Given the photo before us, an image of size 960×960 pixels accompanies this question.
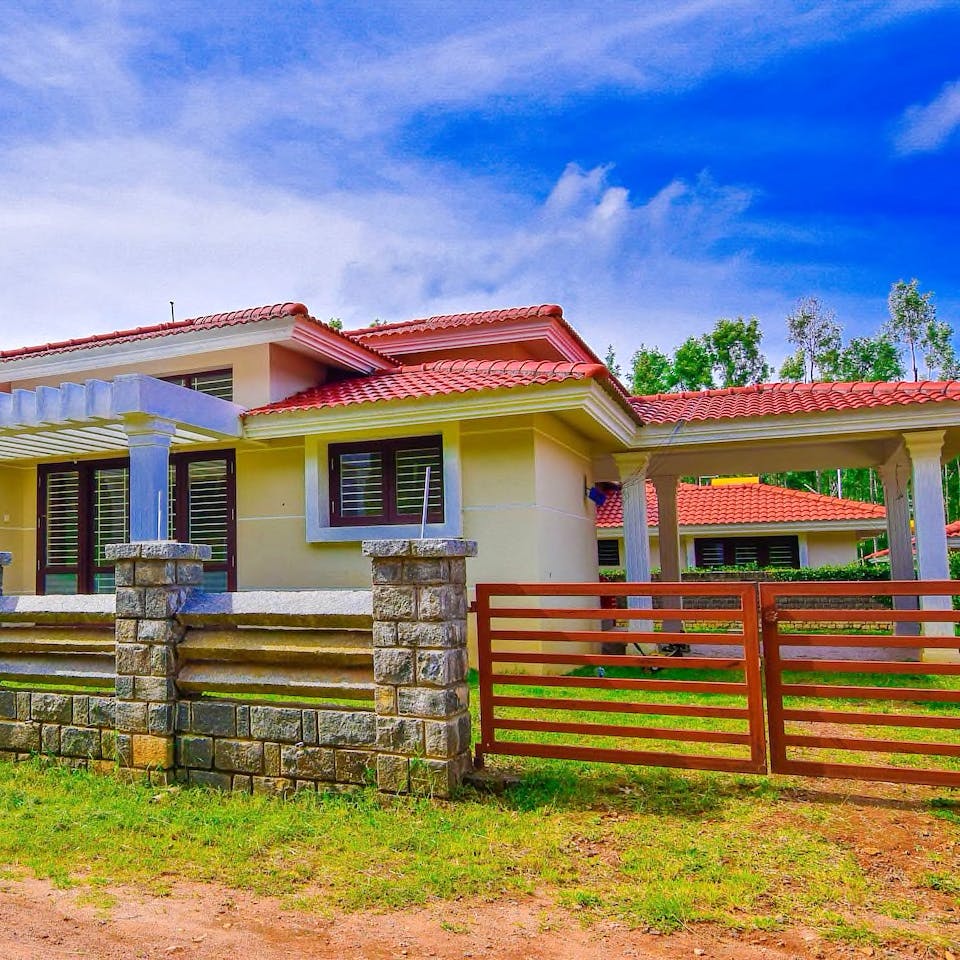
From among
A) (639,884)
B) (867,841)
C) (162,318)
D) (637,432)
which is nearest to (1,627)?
(639,884)

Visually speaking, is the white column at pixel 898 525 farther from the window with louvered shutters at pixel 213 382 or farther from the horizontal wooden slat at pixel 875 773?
the window with louvered shutters at pixel 213 382

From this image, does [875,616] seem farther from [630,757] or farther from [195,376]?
[195,376]

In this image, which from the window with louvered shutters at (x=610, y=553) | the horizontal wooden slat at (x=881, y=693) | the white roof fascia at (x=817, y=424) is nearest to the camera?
the horizontal wooden slat at (x=881, y=693)

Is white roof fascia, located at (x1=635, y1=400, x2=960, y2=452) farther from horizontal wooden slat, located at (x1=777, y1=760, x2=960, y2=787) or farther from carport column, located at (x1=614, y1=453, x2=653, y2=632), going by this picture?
horizontal wooden slat, located at (x1=777, y1=760, x2=960, y2=787)

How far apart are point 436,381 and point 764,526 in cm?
1578

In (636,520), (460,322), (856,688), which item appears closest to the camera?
(856,688)

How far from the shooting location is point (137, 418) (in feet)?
31.7

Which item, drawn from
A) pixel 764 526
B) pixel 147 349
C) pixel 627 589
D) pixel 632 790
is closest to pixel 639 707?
pixel 632 790

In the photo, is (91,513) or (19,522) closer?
(91,513)

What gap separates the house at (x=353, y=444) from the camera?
10.1 m

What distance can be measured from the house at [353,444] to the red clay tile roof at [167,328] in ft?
0.15

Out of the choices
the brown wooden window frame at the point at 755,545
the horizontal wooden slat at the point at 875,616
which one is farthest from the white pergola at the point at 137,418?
the brown wooden window frame at the point at 755,545

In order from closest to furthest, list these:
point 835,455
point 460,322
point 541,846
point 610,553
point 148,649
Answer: point 541,846 < point 148,649 < point 835,455 < point 460,322 < point 610,553

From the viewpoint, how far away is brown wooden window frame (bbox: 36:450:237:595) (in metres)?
11.7
